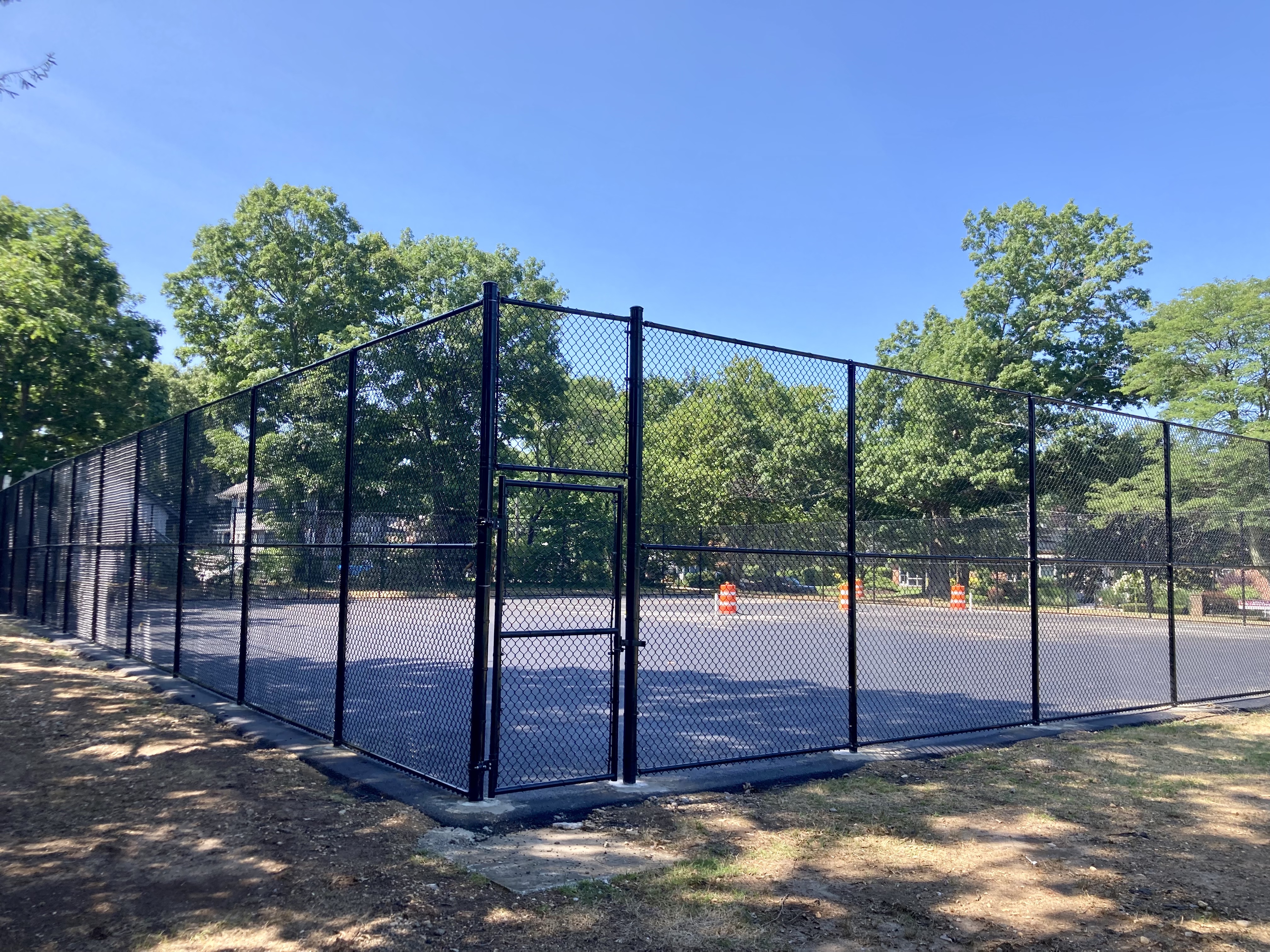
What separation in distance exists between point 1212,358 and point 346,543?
28262mm

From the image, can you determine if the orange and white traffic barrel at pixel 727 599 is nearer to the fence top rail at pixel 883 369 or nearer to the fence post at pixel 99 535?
the fence top rail at pixel 883 369

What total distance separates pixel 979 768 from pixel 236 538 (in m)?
7.05

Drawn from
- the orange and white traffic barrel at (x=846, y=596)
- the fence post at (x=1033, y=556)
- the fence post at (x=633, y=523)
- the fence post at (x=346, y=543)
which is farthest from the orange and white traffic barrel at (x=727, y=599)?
the fence post at (x=346, y=543)

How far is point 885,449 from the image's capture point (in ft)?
42.3

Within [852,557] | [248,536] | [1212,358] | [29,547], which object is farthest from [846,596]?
[1212,358]

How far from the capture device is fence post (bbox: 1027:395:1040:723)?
794 centimetres

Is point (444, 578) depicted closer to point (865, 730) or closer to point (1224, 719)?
point (865, 730)

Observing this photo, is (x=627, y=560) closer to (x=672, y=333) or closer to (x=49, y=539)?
(x=672, y=333)

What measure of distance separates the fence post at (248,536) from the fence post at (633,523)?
399 centimetres

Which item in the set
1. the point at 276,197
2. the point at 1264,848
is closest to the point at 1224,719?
the point at 1264,848

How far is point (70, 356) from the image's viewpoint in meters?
21.1

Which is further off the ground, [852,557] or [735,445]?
[735,445]

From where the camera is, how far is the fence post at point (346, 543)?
21.4 feet

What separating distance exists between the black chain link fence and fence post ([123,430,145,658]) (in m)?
0.07
